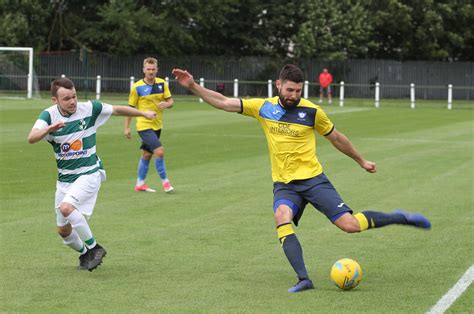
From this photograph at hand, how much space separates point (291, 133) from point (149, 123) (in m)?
7.28

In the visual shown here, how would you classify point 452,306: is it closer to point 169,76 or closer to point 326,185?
point 326,185

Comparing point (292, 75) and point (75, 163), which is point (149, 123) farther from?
point (292, 75)

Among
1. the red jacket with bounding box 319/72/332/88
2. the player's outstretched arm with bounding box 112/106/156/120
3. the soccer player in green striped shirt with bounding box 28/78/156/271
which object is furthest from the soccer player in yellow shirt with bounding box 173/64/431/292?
the red jacket with bounding box 319/72/332/88

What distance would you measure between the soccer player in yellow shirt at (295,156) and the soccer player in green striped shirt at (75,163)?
3.30 feet

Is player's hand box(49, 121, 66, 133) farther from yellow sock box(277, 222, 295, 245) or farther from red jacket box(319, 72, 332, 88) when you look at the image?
red jacket box(319, 72, 332, 88)

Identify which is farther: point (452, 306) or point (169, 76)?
point (169, 76)

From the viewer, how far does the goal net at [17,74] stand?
142 feet

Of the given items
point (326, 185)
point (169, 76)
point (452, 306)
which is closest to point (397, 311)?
point (452, 306)

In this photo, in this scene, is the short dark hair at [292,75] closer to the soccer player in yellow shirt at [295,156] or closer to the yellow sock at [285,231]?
the soccer player in yellow shirt at [295,156]

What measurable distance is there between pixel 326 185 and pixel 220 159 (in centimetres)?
1156

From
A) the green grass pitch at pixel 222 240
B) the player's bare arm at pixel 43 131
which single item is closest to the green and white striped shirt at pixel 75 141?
the player's bare arm at pixel 43 131

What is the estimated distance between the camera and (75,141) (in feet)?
29.7

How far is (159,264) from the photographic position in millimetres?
9352

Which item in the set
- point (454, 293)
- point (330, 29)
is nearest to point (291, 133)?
point (454, 293)
